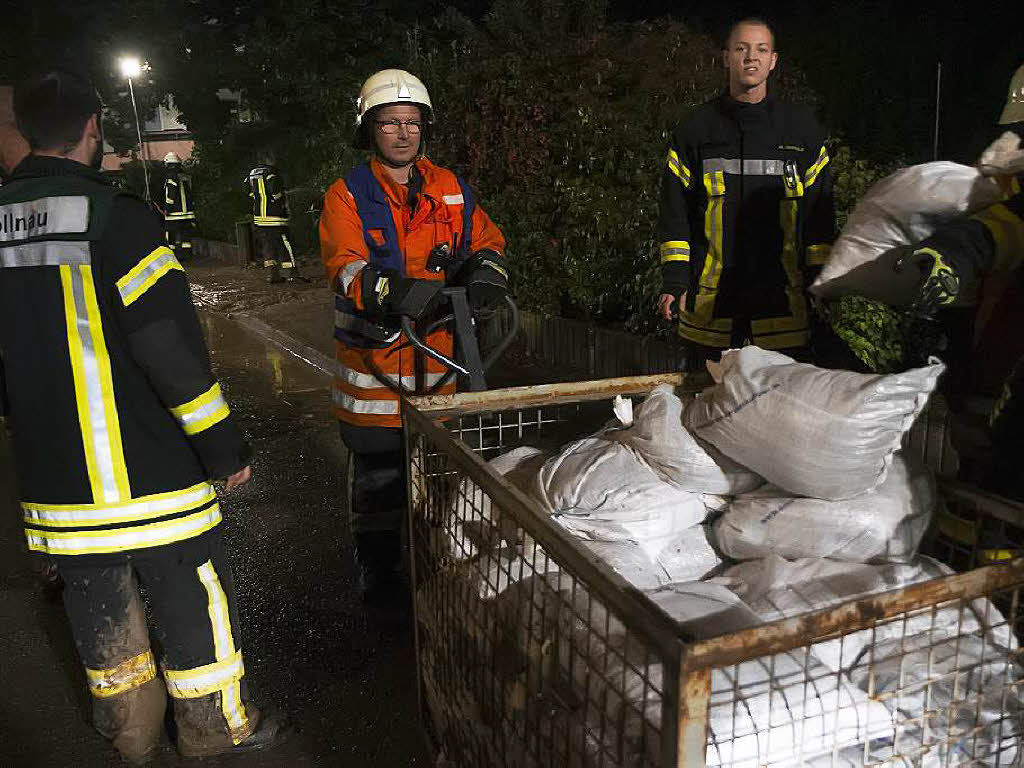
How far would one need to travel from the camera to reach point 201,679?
100 inches

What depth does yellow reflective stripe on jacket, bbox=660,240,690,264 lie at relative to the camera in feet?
11.1

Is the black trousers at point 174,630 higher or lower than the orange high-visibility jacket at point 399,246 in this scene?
lower

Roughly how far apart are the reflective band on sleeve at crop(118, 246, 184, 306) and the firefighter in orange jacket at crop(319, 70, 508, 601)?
30.1 inches

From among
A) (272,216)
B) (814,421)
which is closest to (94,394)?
(814,421)

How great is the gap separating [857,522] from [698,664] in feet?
3.27

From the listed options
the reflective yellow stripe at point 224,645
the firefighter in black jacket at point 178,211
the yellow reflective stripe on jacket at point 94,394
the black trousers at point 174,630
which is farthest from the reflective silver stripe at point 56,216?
the firefighter in black jacket at point 178,211

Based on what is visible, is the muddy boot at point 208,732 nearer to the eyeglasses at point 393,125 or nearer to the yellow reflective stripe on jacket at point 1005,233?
the eyeglasses at point 393,125

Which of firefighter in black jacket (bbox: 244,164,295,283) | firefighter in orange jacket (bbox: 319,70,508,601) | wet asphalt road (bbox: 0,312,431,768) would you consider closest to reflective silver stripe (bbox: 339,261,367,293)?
firefighter in orange jacket (bbox: 319,70,508,601)

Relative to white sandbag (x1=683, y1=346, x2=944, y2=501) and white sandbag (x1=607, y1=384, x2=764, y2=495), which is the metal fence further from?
white sandbag (x1=607, y1=384, x2=764, y2=495)

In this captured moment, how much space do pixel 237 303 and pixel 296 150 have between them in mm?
5440

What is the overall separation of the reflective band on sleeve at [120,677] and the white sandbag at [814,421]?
5.85 feet

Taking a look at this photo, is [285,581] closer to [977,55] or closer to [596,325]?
[596,325]

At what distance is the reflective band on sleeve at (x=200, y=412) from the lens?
238 centimetres

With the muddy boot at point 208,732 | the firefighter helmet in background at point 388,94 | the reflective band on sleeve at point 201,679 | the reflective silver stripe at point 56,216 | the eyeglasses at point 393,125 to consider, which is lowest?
the muddy boot at point 208,732
